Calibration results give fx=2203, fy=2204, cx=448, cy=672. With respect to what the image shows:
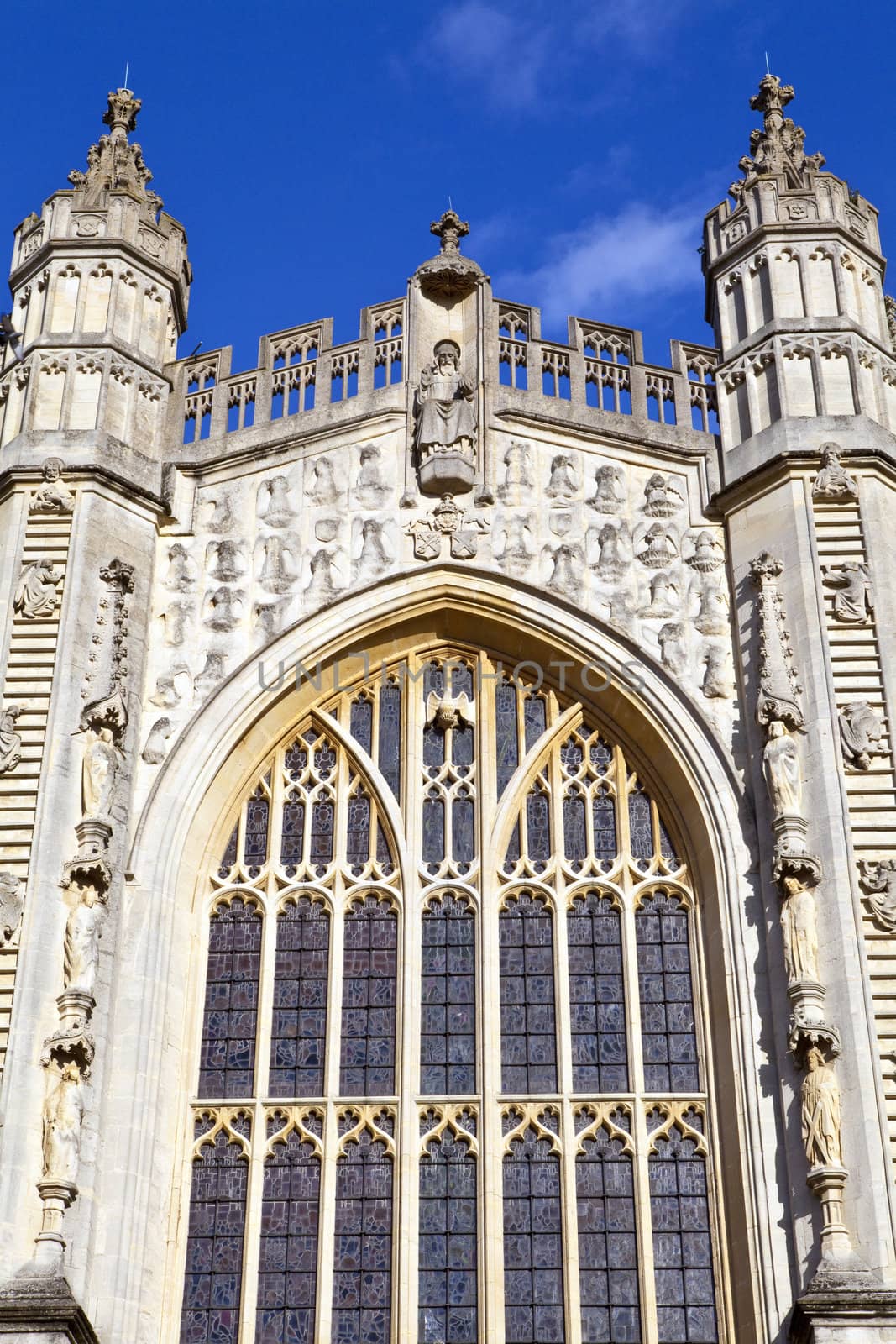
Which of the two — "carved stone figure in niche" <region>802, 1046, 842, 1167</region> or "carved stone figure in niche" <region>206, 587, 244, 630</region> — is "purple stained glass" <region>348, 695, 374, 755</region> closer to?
"carved stone figure in niche" <region>206, 587, 244, 630</region>

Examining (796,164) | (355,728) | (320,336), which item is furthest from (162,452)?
(796,164)

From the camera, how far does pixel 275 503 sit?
2273 centimetres

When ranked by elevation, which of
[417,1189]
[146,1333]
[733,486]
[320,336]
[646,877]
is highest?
[320,336]

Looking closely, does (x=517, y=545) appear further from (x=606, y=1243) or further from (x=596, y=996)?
(x=606, y=1243)

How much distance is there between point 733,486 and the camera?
22094mm

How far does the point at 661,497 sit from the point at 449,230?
4376 mm

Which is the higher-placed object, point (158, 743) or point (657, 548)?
point (657, 548)


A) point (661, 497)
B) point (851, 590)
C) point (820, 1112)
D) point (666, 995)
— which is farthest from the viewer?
point (661, 497)

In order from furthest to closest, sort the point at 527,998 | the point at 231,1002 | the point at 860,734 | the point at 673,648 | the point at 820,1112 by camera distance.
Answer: the point at 673,648 < the point at 231,1002 < the point at 527,998 < the point at 860,734 < the point at 820,1112

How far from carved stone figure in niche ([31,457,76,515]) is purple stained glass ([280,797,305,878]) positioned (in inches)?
146

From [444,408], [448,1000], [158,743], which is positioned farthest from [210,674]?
[448,1000]

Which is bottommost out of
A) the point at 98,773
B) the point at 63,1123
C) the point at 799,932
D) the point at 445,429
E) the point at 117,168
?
the point at 63,1123

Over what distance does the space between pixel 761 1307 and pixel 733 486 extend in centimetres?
818

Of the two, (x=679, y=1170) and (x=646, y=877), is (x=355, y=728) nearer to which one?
(x=646, y=877)
